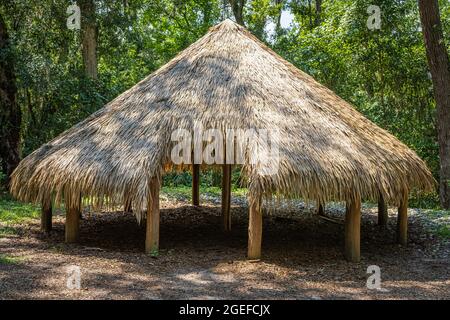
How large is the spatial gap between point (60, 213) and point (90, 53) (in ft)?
16.1

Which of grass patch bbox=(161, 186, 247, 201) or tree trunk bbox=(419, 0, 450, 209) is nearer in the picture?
tree trunk bbox=(419, 0, 450, 209)

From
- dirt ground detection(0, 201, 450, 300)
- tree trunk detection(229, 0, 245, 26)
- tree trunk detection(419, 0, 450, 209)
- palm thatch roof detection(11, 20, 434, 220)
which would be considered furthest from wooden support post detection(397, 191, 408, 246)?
tree trunk detection(229, 0, 245, 26)

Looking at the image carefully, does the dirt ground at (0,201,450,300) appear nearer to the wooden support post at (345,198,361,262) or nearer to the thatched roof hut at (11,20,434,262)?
the wooden support post at (345,198,361,262)

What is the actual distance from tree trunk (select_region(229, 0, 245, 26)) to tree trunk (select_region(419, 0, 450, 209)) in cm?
928

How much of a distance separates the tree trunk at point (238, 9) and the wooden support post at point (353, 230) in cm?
1383

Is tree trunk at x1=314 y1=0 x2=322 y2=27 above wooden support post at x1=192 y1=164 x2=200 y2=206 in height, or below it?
Result: above

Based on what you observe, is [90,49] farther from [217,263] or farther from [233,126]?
[217,263]

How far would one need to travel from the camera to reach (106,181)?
752 centimetres

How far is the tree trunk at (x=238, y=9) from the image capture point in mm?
20578

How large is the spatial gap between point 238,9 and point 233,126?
13993 mm

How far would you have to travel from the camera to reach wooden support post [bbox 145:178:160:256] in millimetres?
7586

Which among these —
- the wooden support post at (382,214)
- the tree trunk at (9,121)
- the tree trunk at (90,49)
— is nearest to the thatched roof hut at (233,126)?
the wooden support post at (382,214)

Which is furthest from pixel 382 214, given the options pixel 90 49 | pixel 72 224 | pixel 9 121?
pixel 90 49
